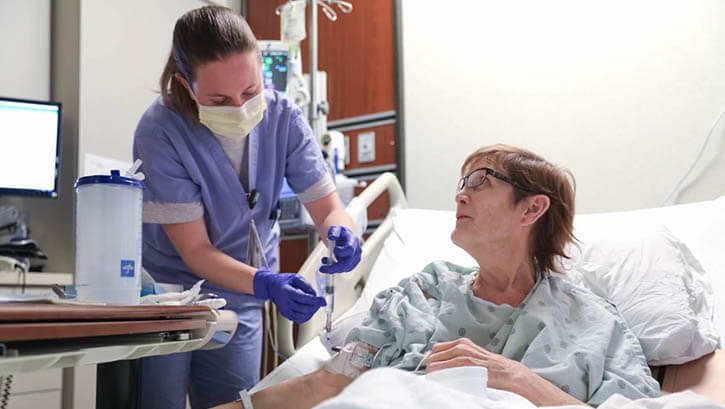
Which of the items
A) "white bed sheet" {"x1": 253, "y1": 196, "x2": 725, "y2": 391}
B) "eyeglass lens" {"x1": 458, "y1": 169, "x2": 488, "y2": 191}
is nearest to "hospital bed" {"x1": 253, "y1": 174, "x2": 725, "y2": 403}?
"white bed sheet" {"x1": 253, "y1": 196, "x2": 725, "y2": 391}

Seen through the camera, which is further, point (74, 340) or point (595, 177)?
point (595, 177)

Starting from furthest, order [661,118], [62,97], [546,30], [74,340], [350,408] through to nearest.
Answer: [62,97], [546,30], [661,118], [74,340], [350,408]

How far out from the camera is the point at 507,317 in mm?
1520

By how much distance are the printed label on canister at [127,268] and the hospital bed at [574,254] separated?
0.49m

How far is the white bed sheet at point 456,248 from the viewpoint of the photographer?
1.83 meters

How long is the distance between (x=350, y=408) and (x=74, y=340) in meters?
0.43

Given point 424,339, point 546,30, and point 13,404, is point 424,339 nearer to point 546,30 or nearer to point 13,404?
point 13,404

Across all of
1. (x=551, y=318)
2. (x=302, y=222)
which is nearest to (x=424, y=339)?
(x=551, y=318)

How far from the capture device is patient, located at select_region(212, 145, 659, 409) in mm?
1310

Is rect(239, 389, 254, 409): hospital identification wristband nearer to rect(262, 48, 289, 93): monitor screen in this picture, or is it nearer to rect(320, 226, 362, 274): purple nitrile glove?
rect(320, 226, 362, 274): purple nitrile glove

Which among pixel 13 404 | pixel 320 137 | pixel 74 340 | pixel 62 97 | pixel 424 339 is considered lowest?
pixel 13 404

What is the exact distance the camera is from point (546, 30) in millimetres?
2928

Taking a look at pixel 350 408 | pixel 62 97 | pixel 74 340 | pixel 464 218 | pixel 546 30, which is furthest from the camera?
pixel 62 97

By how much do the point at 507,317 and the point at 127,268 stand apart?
84 centimetres
